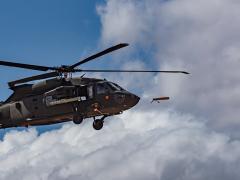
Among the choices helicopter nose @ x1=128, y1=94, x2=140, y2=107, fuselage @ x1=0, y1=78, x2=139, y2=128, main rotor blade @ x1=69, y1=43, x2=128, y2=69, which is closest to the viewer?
main rotor blade @ x1=69, y1=43, x2=128, y2=69

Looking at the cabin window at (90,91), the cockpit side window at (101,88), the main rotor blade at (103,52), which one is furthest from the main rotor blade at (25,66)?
the cockpit side window at (101,88)

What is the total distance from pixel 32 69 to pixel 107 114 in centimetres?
789

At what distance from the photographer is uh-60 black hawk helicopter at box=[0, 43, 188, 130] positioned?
41625 millimetres

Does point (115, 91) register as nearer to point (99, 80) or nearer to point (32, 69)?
point (99, 80)

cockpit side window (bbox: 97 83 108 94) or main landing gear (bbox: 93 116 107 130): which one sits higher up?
cockpit side window (bbox: 97 83 108 94)

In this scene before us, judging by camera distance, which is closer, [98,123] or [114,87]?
[114,87]

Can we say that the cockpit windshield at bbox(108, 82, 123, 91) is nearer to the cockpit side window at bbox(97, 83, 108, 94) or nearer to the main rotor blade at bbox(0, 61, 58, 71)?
the cockpit side window at bbox(97, 83, 108, 94)

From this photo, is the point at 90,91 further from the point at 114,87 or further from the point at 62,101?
the point at 62,101

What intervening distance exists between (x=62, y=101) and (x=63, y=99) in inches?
9.1

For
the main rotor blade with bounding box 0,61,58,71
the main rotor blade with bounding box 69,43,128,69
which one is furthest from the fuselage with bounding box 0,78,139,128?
the main rotor blade with bounding box 69,43,128,69

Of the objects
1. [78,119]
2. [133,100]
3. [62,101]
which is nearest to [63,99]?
[62,101]

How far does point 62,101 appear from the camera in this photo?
42.2 metres

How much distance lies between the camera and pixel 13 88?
1753 inches

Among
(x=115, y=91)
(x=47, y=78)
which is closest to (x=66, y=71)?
(x=47, y=78)
